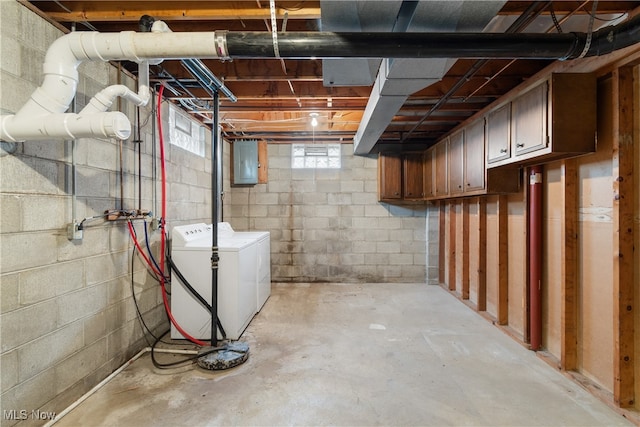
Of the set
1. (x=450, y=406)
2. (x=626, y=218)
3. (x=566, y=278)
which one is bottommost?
(x=450, y=406)

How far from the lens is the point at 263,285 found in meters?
3.50

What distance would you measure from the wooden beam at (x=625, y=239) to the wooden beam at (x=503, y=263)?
1.18 meters

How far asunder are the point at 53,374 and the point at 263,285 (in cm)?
206

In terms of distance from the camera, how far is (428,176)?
163 inches

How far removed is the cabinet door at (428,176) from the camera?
399cm

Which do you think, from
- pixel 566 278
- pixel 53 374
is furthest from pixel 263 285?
pixel 566 278

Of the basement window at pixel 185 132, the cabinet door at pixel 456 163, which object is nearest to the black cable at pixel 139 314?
the basement window at pixel 185 132

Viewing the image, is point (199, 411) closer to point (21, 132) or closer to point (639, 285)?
point (21, 132)

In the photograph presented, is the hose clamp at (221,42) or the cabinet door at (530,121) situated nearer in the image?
the hose clamp at (221,42)

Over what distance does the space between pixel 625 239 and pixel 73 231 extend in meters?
3.32

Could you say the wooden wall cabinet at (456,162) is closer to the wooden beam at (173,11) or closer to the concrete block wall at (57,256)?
the wooden beam at (173,11)

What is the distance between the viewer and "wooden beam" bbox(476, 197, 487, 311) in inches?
A: 127

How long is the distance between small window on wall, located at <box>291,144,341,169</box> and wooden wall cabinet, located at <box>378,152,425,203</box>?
75 cm

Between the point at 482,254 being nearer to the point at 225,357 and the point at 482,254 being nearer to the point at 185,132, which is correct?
the point at 225,357
